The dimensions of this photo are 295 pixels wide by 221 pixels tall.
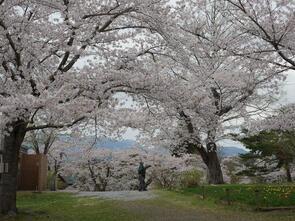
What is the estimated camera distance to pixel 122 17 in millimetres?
14258

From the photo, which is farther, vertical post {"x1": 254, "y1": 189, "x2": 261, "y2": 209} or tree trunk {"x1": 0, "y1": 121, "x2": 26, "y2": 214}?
vertical post {"x1": 254, "y1": 189, "x2": 261, "y2": 209}

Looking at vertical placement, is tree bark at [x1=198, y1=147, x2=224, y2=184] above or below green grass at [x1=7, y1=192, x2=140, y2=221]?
above

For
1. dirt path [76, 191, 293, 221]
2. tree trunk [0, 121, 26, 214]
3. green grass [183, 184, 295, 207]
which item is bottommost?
dirt path [76, 191, 293, 221]

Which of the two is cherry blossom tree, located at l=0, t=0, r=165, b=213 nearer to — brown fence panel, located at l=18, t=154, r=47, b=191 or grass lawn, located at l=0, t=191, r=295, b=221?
grass lawn, located at l=0, t=191, r=295, b=221

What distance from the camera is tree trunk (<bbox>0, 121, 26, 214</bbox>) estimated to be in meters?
13.6

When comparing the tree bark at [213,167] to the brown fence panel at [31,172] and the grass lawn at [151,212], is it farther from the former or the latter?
the brown fence panel at [31,172]

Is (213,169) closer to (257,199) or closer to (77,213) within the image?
(257,199)

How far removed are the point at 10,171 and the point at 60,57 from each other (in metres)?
3.88

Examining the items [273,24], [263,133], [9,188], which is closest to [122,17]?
[273,24]

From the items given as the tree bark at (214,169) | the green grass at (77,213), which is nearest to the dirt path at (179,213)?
the green grass at (77,213)

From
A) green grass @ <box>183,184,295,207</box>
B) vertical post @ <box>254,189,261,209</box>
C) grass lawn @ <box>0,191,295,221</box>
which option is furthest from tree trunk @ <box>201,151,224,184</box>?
vertical post @ <box>254,189,261,209</box>

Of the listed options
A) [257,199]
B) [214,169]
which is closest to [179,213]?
[257,199]

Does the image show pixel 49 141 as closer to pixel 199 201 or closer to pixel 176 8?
pixel 199 201

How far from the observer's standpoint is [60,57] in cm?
1351
